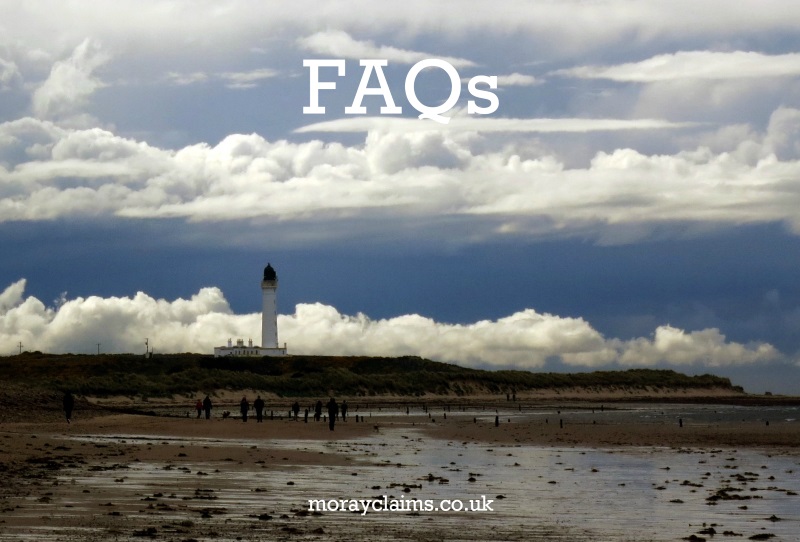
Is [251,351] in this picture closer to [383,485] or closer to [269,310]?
[269,310]

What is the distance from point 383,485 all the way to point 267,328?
11073 cm

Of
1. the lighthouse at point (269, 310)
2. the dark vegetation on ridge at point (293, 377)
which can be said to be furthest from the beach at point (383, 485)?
the lighthouse at point (269, 310)

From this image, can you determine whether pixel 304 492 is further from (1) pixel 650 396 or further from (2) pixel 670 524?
(1) pixel 650 396

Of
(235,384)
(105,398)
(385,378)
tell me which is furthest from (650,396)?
(105,398)

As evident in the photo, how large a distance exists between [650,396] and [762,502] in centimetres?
12626

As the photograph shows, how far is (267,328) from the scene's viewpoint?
13725 centimetres

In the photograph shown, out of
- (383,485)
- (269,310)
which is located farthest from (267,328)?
(383,485)

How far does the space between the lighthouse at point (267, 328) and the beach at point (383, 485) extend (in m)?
82.2

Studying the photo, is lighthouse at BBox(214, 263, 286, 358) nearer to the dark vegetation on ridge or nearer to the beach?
the dark vegetation on ridge

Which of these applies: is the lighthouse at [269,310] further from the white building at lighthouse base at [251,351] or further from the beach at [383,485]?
the beach at [383,485]

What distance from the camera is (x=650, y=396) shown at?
487ft

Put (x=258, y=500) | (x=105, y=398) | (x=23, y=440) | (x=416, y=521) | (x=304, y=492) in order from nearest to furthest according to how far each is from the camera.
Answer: (x=416, y=521) < (x=258, y=500) < (x=304, y=492) < (x=23, y=440) < (x=105, y=398)

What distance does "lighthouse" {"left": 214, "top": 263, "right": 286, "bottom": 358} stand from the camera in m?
133

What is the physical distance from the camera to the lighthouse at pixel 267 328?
133m
